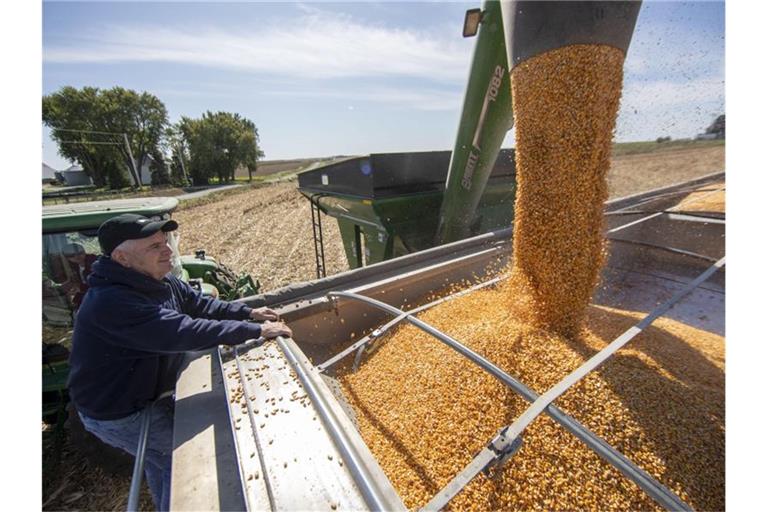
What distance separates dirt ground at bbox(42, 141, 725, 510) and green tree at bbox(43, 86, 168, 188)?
18.2m

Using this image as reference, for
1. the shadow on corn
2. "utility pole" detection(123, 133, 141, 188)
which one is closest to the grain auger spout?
the shadow on corn

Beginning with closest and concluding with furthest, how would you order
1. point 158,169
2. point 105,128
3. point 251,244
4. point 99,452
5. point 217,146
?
point 99,452
point 251,244
point 105,128
point 158,169
point 217,146

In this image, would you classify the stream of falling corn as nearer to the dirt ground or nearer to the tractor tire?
the dirt ground

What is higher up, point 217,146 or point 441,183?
point 217,146

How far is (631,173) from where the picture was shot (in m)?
23.6

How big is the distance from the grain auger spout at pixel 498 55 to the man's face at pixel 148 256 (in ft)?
8.13

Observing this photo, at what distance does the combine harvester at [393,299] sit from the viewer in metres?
1.22

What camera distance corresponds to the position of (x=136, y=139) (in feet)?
121

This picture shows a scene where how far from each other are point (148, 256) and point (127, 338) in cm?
47

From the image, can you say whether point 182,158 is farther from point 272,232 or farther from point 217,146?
point 272,232

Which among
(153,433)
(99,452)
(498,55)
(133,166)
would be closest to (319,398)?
(153,433)

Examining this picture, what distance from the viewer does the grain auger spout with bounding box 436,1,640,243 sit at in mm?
1891

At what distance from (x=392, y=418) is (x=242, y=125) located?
51853 millimetres

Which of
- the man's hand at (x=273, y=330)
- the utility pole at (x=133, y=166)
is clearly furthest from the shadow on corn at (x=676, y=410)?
the utility pole at (x=133, y=166)
